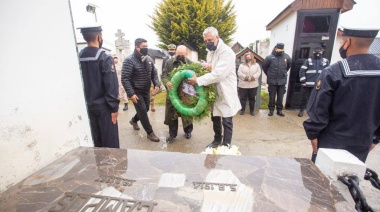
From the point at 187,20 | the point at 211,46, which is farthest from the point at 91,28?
the point at 187,20

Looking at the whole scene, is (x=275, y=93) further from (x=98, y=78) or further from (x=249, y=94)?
(x=98, y=78)

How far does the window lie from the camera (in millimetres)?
5457

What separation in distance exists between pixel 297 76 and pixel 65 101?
19.0 feet

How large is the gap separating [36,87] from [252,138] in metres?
3.61

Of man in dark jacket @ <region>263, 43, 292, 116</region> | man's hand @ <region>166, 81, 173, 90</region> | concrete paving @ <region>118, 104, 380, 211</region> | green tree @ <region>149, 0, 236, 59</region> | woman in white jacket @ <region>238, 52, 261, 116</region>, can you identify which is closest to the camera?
man's hand @ <region>166, 81, 173, 90</region>

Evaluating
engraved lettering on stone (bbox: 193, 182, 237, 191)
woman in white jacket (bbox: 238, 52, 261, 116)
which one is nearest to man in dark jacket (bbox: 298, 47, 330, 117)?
woman in white jacket (bbox: 238, 52, 261, 116)

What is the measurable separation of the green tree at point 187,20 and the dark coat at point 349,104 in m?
14.6

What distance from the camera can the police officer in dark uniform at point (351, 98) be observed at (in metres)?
1.74

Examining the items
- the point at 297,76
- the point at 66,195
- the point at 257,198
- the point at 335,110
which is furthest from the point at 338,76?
the point at 297,76

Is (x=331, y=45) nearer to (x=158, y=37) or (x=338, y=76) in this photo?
(x=338, y=76)

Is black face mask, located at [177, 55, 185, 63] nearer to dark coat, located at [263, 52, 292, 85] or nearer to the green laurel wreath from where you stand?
the green laurel wreath

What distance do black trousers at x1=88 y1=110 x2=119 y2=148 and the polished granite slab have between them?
2.72 ft

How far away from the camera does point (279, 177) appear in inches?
57.9

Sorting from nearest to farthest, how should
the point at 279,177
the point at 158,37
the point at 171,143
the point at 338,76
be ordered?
the point at 279,177
the point at 338,76
the point at 171,143
the point at 158,37
